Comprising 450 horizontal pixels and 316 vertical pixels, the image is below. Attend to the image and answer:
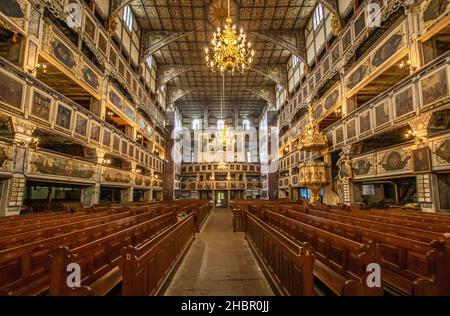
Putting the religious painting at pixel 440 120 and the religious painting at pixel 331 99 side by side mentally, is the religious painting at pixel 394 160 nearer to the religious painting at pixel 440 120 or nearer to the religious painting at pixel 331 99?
the religious painting at pixel 440 120

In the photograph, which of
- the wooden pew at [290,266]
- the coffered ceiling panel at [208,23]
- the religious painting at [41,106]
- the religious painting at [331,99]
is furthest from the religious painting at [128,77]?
the wooden pew at [290,266]

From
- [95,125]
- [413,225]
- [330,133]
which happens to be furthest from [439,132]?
[95,125]

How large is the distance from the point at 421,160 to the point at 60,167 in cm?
1150

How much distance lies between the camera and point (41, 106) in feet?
23.3

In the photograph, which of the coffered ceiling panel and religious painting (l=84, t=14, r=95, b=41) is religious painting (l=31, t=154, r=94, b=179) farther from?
the coffered ceiling panel

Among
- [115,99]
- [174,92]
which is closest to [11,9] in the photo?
[115,99]

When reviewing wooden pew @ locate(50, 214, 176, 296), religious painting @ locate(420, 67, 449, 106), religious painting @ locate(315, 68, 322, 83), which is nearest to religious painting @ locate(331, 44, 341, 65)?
religious painting @ locate(315, 68, 322, 83)

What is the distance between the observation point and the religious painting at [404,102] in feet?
22.4

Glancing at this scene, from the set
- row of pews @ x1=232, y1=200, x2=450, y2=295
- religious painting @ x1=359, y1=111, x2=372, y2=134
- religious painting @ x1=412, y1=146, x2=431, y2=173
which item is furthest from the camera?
religious painting @ x1=359, y1=111, x2=372, y2=134

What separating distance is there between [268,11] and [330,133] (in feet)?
29.1

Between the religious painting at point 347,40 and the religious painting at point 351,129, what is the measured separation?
370cm

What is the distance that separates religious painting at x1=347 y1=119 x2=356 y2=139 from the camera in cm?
971

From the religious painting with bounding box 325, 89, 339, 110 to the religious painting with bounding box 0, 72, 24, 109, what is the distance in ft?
41.5

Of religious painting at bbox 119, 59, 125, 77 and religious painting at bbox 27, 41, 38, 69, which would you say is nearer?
religious painting at bbox 27, 41, 38, 69
